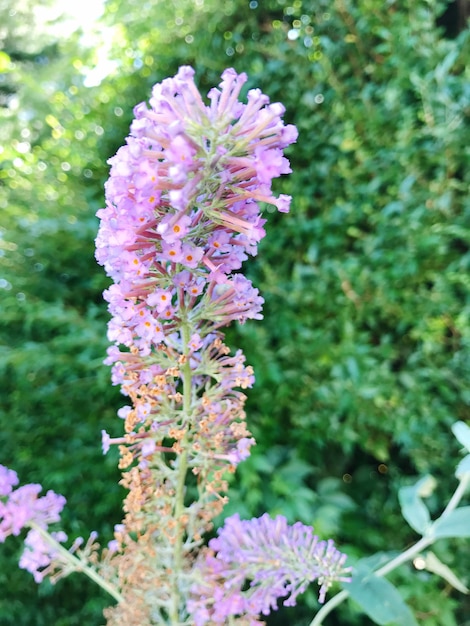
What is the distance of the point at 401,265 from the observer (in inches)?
47.5

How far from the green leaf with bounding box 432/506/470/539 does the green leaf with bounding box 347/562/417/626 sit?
83 mm

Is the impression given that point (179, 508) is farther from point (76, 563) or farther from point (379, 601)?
point (379, 601)

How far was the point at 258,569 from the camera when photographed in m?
0.55

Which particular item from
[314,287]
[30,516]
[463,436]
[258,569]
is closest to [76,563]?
[30,516]

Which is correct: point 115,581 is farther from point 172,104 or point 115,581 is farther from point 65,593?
point 65,593

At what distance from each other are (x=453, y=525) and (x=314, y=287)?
744 mm

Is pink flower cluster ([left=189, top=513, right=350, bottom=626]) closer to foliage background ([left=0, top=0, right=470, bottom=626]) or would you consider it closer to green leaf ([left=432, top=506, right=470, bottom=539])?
green leaf ([left=432, top=506, right=470, bottom=539])

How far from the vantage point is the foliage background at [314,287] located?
3.85 ft

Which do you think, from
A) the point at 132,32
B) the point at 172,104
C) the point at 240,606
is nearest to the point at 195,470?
the point at 240,606

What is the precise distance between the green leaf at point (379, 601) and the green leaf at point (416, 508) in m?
0.09

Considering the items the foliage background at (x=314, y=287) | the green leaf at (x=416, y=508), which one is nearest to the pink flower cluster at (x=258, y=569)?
the green leaf at (x=416, y=508)

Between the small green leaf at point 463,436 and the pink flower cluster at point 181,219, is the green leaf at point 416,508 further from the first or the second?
the pink flower cluster at point 181,219

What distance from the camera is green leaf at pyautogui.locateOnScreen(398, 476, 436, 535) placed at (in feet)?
2.12

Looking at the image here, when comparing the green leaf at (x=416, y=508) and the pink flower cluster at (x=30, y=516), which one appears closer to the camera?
the pink flower cluster at (x=30, y=516)
